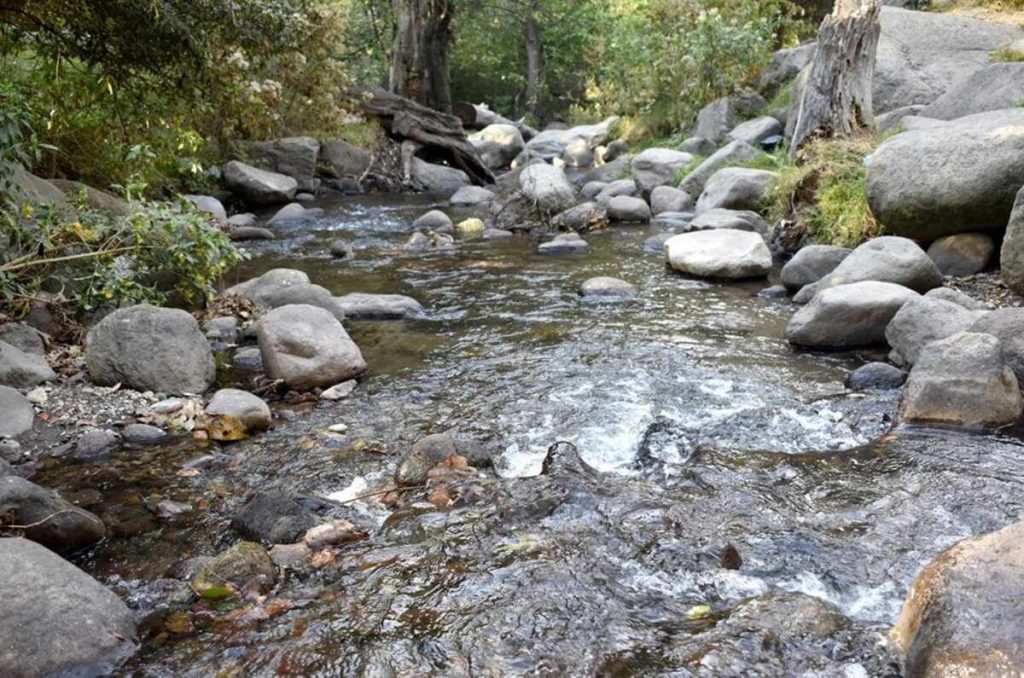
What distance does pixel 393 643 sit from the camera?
330 cm

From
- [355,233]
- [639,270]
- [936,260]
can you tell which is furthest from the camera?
[355,233]

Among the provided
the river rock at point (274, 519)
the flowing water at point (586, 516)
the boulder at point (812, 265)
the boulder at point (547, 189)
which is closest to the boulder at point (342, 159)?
the boulder at point (547, 189)

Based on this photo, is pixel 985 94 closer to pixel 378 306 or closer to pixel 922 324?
pixel 922 324

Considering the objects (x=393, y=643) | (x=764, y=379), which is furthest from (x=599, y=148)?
(x=393, y=643)

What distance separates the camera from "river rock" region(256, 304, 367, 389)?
625 centimetres

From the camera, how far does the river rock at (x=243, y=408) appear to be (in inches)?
217

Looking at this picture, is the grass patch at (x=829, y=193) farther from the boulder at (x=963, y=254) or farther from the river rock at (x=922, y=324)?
the river rock at (x=922, y=324)

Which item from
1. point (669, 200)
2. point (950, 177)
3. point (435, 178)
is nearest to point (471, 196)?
point (435, 178)

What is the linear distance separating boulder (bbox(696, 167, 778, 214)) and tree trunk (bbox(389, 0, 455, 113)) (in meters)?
11.2

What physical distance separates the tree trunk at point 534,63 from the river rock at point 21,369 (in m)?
26.5

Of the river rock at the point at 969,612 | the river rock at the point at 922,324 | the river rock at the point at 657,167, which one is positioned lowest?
the river rock at the point at 969,612

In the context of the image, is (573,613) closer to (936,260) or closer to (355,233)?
(936,260)

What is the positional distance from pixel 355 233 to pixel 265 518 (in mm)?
9275

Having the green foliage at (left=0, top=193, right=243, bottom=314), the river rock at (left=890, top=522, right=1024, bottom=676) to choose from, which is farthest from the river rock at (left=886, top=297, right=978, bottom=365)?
the green foliage at (left=0, top=193, right=243, bottom=314)
